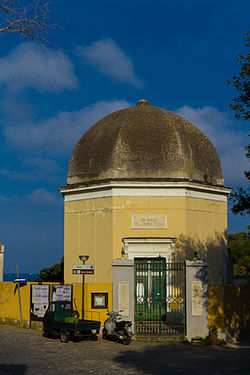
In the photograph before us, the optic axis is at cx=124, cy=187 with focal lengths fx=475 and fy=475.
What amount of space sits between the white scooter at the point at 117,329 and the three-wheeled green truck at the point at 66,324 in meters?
0.34

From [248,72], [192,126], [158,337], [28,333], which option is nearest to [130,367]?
[158,337]

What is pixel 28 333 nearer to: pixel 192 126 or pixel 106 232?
pixel 106 232

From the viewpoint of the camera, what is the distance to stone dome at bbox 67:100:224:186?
20.0m

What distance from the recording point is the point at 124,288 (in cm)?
1546

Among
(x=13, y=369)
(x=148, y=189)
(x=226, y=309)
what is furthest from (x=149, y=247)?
(x=13, y=369)

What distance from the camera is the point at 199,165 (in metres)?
20.9

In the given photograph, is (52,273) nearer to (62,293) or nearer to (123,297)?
(62,293)

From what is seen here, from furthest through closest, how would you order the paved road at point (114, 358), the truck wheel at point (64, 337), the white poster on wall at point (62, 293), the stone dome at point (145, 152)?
the stone dome at point (145, 152), the white poster on wall at point (62, 293), the truck wheel at point (64, 337), the paved road at point (114, 358)

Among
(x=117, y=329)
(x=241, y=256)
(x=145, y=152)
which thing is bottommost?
(x=117, y=329)

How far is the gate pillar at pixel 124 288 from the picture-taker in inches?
603

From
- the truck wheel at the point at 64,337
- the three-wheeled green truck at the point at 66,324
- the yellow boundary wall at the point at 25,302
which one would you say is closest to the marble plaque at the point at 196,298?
the yellow boundary wall at the point at 25,302

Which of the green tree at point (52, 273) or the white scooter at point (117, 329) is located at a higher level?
the green tree at point (52, 273)

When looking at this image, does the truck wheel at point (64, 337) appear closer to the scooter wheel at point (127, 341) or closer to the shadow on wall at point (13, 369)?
the scooter wheel at point (127, 341)

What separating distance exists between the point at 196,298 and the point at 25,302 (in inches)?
263
